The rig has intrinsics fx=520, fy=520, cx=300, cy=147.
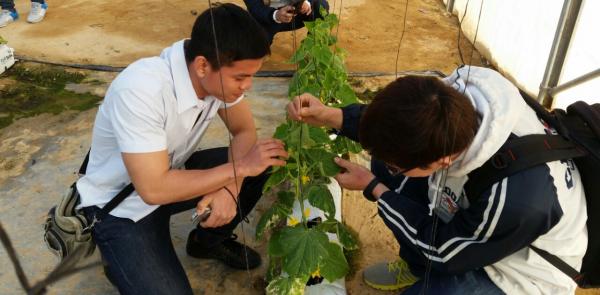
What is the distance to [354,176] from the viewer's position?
73.9 inches

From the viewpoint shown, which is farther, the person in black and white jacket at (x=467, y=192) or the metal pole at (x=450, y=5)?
the metal pole at (x=450, y=5)

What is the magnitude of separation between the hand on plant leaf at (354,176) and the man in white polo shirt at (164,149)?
231 millimetres

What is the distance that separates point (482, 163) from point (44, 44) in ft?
15.0

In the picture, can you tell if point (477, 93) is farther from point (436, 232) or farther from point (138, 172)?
point (138, 172)

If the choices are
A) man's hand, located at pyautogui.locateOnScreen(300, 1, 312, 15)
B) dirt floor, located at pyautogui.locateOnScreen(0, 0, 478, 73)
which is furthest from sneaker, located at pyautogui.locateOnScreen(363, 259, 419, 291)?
dirt floor, located at pyautogui.locateOnScreen(0, 0, 478, 73)

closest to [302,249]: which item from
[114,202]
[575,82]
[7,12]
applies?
[114,202]

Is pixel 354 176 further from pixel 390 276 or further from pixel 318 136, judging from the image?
pixel 390 276

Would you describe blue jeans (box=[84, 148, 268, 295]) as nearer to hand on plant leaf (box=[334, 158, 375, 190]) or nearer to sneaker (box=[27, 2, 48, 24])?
hand on plant leaf (box=[334, 158, 375, 190])

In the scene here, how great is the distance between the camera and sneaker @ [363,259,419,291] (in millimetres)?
2234

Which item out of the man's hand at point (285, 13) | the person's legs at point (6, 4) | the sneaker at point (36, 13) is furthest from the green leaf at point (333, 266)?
the person's legs at point (6, 4)

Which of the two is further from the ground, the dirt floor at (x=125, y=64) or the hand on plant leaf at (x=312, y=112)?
the hand on plant leaf at (x=312, y=112)

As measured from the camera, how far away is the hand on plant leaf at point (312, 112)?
1927 mm

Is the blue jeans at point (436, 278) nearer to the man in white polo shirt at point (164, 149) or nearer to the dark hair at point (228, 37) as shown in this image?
the man in white polo shirt at point (164, 149)

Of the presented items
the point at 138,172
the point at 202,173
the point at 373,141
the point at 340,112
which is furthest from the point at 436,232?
the point at 138,172
